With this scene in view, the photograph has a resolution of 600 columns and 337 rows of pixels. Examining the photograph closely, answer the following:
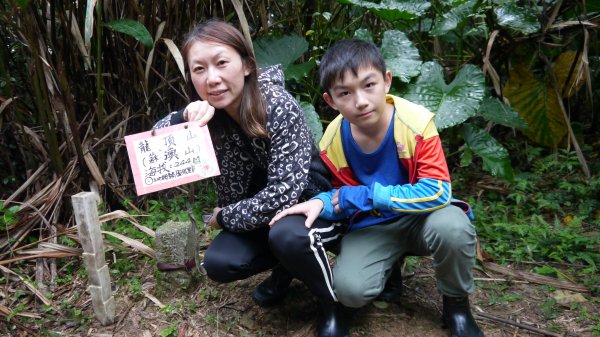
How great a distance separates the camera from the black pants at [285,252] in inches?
53.6

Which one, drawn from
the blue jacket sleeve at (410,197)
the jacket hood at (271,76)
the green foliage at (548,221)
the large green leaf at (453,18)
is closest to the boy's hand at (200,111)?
the jacket hood at (271,76)

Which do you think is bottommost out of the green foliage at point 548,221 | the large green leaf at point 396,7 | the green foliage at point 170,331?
the green foliage at point 548,221

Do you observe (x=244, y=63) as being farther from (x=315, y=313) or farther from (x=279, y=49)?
(x=279, y=49)

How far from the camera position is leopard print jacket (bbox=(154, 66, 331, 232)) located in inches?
55.4

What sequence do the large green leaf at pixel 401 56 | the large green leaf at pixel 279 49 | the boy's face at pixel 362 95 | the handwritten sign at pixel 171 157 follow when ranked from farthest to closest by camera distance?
the large green leaf at pixel 279 49 → the large green leaf at pixel 401 56 → the boy's face at pixel 362 95 → the handwritten sign at pixel 171 157

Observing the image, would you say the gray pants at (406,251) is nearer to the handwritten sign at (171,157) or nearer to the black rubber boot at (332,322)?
the black rubber boot at (332,322)

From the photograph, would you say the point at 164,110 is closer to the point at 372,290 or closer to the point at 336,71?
the point at 336,71

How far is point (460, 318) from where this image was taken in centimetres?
141

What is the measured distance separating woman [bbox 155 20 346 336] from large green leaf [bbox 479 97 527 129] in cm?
120

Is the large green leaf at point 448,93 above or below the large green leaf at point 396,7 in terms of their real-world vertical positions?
below

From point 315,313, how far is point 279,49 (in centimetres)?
128

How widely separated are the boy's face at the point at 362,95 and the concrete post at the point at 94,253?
0.74 meters

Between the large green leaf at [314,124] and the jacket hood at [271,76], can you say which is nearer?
the jacket hood at [271,76]

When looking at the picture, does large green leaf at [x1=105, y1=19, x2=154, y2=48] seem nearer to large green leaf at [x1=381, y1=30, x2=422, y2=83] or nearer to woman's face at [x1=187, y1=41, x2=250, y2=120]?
woman's face at [x1=187, y1=41, x2=250, y2=120]
